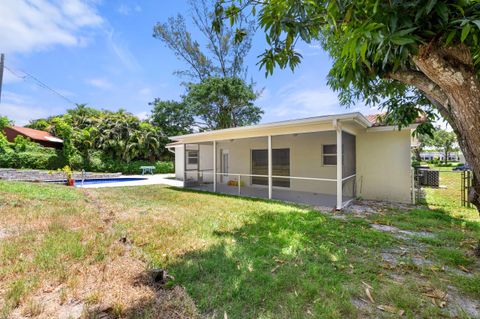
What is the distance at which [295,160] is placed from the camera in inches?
407

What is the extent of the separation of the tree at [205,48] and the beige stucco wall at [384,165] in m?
16.9

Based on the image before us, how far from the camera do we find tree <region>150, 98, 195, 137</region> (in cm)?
2361

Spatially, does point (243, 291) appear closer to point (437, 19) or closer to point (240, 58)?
point (437, 19)

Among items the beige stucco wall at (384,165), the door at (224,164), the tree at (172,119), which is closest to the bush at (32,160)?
the tree at (172,119)

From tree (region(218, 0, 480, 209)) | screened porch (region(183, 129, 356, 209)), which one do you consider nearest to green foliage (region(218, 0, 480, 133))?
tree (region(218, 0, 480, 209))

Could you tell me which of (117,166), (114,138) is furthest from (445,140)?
(114,138)

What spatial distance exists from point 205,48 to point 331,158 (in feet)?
62.1

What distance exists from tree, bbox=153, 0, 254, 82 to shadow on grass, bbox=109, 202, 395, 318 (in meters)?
20.6

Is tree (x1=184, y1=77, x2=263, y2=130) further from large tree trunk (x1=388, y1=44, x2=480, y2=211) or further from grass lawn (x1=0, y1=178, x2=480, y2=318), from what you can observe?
large tree trunk (x1=388, y1=44, x2=480, y2=211)

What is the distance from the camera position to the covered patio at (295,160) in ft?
24.2

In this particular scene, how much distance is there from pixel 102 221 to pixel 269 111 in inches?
822

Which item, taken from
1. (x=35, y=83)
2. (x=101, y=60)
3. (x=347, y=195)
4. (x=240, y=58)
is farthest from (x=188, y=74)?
(x=347, y=195)

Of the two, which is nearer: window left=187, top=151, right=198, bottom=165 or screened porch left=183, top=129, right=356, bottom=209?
screened porch left=183, top=129, right=356, bottom=209

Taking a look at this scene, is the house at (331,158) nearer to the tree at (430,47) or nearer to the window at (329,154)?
the window at (329,154)
